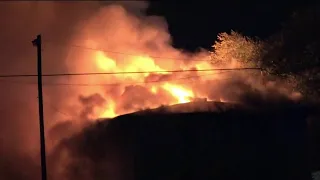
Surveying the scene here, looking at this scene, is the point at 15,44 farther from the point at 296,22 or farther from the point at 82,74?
the point at 296,22

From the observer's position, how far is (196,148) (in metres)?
23.2

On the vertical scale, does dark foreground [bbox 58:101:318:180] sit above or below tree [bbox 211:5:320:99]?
below

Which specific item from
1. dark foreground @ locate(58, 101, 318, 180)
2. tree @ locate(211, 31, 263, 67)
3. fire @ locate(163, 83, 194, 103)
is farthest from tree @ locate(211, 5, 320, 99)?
fire @ locate(163, 83, 194, 103)

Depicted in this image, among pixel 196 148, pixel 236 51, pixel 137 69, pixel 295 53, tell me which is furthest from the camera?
pixel 137 69

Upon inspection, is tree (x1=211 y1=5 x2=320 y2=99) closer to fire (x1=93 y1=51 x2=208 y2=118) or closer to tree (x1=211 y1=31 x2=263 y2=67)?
tree (x1=211 y1=31 x2=263 y2=67)

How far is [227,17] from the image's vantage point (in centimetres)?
3203

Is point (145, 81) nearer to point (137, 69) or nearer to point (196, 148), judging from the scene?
point (137, 69)

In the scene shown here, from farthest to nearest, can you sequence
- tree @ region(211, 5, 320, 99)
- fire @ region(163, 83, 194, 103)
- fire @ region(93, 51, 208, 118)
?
fire @ region(93, 51, 208, 118) < fire @ region(163, 83, 194, 103) < tree @ region(211, 5, 320, 99)

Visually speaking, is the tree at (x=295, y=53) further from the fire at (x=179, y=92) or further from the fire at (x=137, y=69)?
the fire at (x=137, y=69)

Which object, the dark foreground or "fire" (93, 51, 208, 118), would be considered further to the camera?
"fire" (93, 51, 208, 118)

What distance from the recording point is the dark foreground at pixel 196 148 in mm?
22891

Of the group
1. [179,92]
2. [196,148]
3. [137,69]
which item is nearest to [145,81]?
[137,69]

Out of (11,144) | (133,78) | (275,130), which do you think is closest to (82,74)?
(133,78)

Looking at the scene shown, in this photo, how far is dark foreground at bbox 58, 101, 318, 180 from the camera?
2289cm
